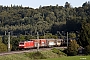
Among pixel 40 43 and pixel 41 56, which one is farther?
pixel 40 43

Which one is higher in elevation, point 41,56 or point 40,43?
point 40,43

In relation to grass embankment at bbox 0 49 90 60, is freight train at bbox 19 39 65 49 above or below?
above

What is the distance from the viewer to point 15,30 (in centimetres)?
18538

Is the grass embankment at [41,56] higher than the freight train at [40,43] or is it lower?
lower

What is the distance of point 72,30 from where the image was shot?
174m

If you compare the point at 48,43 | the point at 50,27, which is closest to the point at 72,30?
the point at 50,27

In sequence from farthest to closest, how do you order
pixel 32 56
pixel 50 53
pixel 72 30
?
pixel 72 30, pixel 50 53, pixel 32 56

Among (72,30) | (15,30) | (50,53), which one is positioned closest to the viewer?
(50,53)

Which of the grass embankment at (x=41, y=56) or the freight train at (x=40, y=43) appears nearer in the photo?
the grass embankment at (x=41, y=56)

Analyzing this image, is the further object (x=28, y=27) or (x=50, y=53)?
(x=28, y=27)

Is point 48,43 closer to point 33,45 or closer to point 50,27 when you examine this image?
point 33,45

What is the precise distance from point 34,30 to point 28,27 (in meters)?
8.57

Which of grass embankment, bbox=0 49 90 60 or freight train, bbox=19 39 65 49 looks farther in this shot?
freight train, bbox=19 39 65 49

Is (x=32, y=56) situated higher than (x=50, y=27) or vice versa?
(x=50, y=27)
